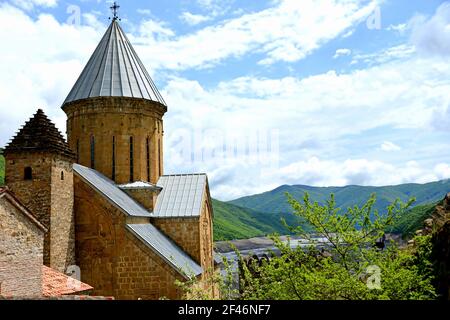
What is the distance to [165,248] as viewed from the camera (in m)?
15.4

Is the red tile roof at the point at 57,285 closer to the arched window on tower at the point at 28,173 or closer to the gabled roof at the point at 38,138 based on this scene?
the arched window on tower at the point at 28,173

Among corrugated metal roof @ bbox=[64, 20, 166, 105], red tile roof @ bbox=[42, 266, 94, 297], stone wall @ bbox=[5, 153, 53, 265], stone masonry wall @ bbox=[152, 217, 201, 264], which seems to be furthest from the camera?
corrugated metal roof @ bbox=[64, 20, 166, 105]

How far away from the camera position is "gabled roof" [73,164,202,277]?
46.8 ft

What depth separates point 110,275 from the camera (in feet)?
47.3

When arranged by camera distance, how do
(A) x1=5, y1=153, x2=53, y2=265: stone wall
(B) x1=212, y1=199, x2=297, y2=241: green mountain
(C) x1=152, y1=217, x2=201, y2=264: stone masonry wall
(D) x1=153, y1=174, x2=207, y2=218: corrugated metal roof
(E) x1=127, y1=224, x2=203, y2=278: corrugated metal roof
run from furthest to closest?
(B) x1=212, y1=199, x2=297, y2=241: green mountain, (D) x1=153, y1=174, x2=207, y2=218: corrugated metal roof, (C) x1=152, y1=217, x2=201, y2=264: stone masonry wall, (E) x1=127, y1=224, x2=203, y2=278: corrugated metal roof, (A) x1=5, y1=153, x2=53, y2=265: stone wall

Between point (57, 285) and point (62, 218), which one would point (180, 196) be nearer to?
point (62, 218)

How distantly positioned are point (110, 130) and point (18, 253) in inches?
359

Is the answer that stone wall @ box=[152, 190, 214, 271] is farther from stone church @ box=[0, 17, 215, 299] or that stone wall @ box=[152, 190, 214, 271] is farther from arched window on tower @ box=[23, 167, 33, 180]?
arched window on tower @ box=[23, 167, 33, 180]

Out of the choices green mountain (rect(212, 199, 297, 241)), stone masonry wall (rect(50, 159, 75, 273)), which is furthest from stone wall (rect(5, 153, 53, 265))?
green mountain (rect(212, 199, 297, 241))

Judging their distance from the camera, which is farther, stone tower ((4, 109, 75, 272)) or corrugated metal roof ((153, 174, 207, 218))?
corrugated metal roof ((153, 174, 207, 218))

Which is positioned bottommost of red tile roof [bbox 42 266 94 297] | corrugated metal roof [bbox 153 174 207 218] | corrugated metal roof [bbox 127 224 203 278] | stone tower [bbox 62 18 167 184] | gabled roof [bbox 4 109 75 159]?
red tile roof [bbox 42 266 94 297]
